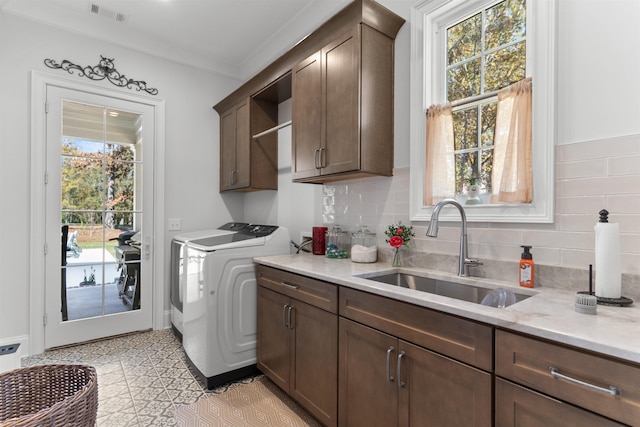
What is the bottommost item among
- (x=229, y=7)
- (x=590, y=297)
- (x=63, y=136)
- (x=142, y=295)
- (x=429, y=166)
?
(x=142, y=295)

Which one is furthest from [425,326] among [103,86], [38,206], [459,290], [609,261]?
[103,86]

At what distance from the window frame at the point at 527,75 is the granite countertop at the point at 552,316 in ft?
1.21

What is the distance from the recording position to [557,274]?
4.65 ft

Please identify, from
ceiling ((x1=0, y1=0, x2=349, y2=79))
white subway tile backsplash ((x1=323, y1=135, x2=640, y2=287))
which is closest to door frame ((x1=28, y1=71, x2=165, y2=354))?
ceiling ((x1=0, y1=0, x2=349, y2=79))

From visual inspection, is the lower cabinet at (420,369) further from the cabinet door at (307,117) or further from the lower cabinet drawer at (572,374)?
the cabinet door at (307,117)

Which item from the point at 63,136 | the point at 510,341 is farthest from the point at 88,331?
the point at 510,341

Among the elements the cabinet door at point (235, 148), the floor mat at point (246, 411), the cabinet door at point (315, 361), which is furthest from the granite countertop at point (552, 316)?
the cabinet door at point (235, 148)

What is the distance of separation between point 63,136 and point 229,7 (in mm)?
1885

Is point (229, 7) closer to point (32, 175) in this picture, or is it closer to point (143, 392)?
point (32, 175)

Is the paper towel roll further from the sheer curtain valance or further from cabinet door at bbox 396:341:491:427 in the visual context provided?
cabinet door at bbox 396:341:491:427

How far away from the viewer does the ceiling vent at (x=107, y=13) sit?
2756mm

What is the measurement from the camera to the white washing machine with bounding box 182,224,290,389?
222 cm

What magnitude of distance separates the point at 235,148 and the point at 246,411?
247 cm

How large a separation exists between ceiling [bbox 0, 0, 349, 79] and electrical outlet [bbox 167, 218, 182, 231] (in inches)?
68.8
